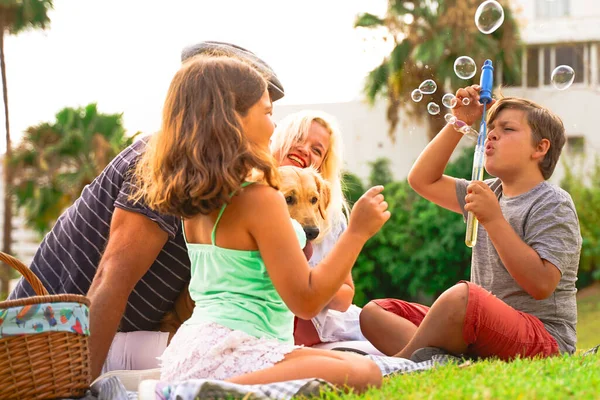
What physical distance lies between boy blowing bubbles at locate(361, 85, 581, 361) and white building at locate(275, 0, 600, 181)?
18.2 m

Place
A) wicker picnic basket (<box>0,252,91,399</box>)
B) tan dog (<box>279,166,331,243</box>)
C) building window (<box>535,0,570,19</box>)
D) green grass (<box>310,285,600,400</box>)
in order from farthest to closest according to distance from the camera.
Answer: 1. building window (<box>535,0,570,19</box>)
2. tan dog (<box>279,166,331,243</box>)
3. wicker picnic basket (<box>0,252,91,399</box>)
4. green grass (<box>310,285,600,400</box>)

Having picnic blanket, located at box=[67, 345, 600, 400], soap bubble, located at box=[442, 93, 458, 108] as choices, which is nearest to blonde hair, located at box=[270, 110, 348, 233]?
soap bubble, located at box=[442, 93, 458, 108]

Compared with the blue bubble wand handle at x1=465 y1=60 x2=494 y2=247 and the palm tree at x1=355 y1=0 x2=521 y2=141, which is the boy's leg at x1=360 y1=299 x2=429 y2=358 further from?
the palm tree at x1=355 y1=0 x2=521 y2=141

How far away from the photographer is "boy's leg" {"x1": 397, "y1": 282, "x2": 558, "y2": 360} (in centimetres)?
380

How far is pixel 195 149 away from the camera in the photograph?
3.01 metres

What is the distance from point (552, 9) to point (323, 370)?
27.2 m

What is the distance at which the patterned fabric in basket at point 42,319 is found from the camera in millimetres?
3201

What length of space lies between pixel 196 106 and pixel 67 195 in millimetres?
19365

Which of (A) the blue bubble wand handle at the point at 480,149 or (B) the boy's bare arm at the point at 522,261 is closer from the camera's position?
(B) the boy's bare arm at the point at 522,261

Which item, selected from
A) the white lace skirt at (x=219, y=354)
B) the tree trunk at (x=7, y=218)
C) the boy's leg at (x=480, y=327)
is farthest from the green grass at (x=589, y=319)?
the white lace skirt at (x=219, y=354)

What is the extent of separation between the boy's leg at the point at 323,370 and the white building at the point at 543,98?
1951 cm

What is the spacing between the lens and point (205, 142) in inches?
120

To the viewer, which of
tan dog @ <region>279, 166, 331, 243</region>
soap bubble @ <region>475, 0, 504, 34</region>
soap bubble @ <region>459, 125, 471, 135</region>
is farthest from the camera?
soap bubble @ <region>475, 0, 504, 34</region>

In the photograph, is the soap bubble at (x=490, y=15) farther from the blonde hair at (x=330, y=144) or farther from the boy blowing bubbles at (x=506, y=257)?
the blonde hair at (x=330, y=144)
